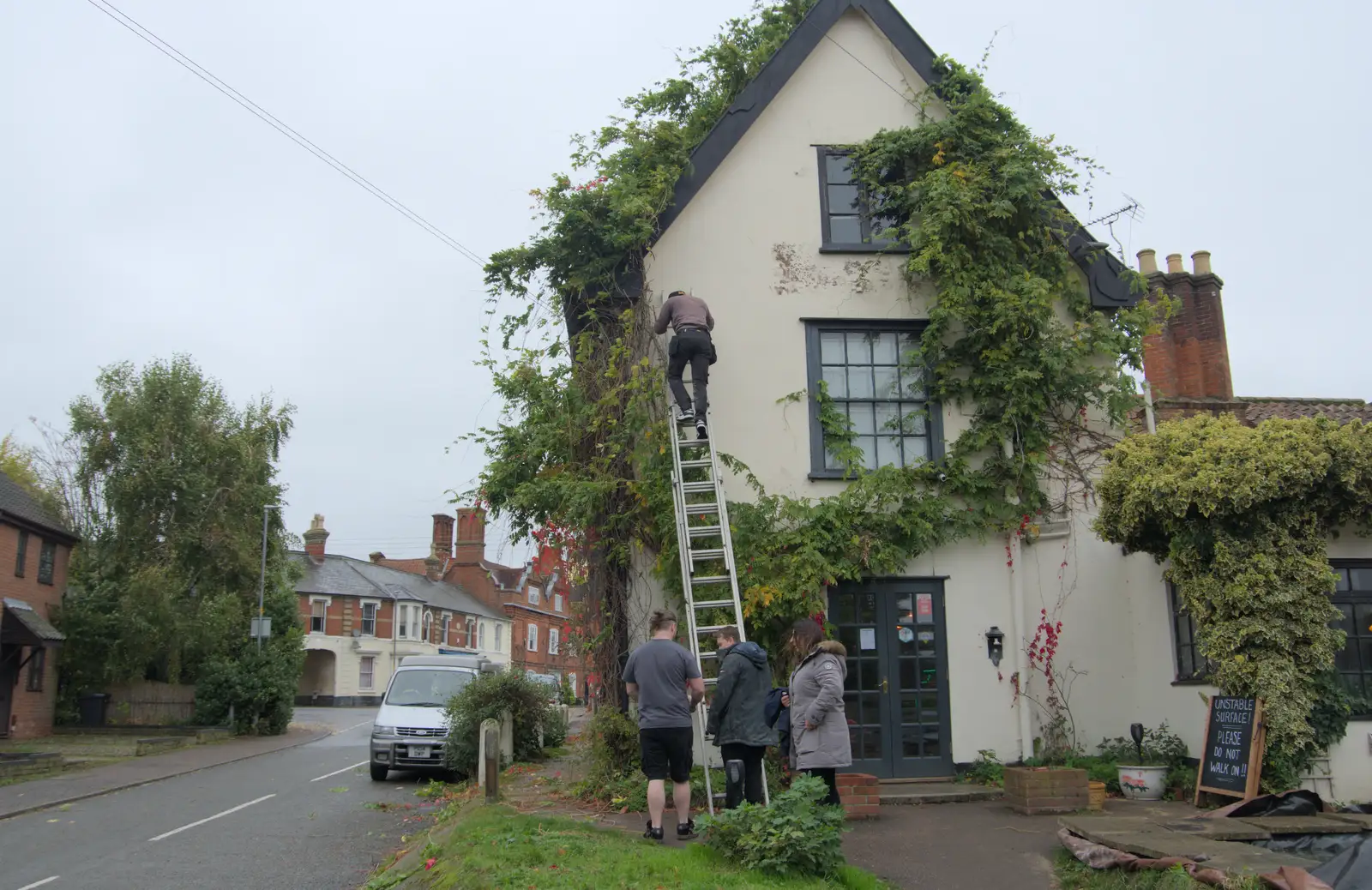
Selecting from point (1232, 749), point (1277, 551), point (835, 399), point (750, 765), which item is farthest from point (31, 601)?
point (1277, 551)

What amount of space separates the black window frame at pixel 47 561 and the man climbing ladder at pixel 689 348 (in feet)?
78.8

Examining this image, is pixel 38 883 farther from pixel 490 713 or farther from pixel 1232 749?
pixel 1232 749

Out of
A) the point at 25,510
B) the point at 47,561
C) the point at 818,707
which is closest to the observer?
the point at 818,707

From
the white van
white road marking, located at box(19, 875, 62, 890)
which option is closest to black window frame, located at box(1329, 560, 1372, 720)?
the white van

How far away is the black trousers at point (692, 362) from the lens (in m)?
11.2

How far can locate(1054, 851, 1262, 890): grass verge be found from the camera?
6.23 metres

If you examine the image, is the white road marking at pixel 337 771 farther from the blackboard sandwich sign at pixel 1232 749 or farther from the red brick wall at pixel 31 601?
the blackboard sandwich sign at pixel 1232 749

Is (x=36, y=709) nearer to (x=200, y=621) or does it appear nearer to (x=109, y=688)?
(x=109, y=688)

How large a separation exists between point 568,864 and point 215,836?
592 cm

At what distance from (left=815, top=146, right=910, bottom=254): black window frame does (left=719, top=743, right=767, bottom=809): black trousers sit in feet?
21.1

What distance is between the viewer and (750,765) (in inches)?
330

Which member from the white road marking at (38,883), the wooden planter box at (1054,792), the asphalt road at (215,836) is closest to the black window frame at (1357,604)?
the wooden planter box at (1054,792)

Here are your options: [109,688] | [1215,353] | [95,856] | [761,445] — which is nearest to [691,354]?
[761,445]

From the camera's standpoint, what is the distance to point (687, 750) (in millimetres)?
8273
